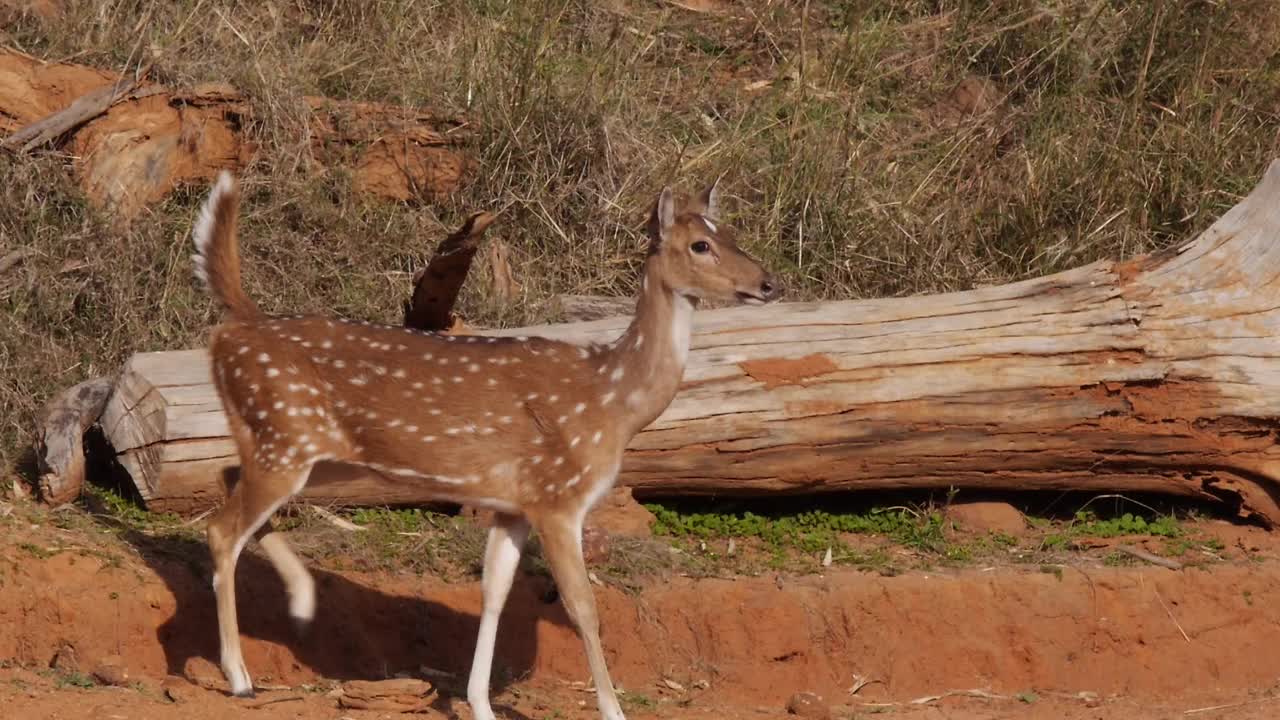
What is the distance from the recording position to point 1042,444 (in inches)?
339

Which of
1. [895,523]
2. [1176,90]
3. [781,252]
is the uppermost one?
[1176,90]

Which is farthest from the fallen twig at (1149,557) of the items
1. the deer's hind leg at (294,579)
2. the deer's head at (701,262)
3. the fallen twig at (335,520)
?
the deer's hind leg at (294,579)

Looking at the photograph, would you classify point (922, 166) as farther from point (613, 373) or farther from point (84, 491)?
point (84, 491)

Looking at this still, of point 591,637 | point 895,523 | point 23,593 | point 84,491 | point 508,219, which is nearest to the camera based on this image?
point 591,637

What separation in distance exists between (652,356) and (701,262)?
1.44 feet

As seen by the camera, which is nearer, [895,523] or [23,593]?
[23,593]

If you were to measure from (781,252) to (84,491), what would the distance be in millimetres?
4603

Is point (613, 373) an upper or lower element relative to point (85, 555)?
upper

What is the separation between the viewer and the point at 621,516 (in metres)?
8.66

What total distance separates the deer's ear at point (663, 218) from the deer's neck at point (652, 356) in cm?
13

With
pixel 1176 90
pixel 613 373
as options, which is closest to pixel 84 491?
pixel 613 373

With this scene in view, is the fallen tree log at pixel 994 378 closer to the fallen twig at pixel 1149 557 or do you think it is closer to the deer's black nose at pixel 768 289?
the fallen twig at pixel 1149 557

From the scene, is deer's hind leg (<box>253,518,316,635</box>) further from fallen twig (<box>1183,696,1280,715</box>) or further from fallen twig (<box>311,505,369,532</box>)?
fallen twig (<box>1183,696,1280,715</box>)

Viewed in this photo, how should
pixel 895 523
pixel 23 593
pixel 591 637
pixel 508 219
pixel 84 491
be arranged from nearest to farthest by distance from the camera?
pixel 591 637
pixel 23 593
pixel 84 491
pixel 895 523
pixel 508 219
